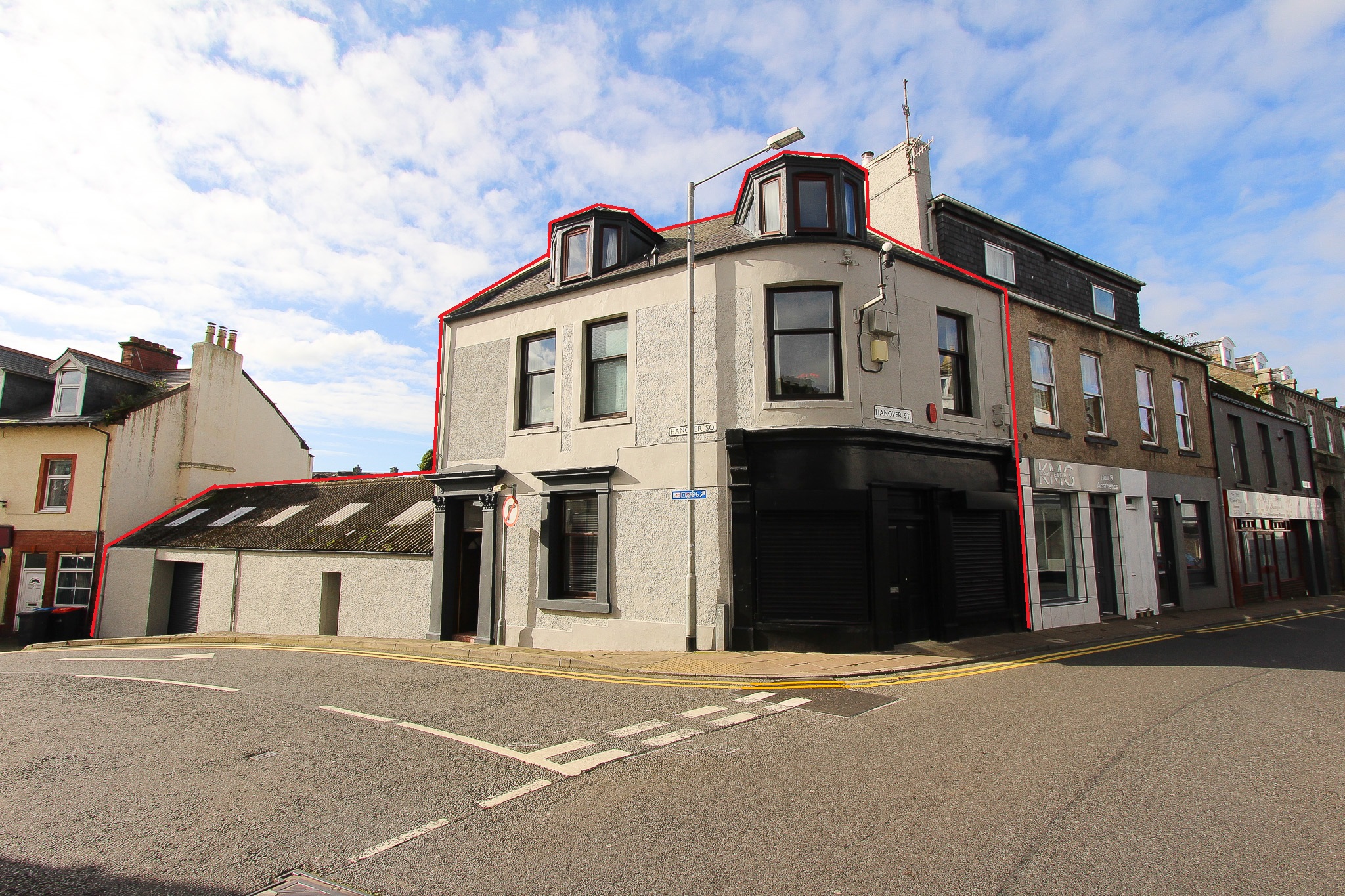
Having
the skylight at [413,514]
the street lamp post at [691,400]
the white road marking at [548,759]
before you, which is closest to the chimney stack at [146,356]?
the skylight at [413,514]

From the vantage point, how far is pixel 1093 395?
657 inches

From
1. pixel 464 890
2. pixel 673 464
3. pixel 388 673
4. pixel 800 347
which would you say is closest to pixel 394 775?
pixel 464 890

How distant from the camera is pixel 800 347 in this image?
40.1ft

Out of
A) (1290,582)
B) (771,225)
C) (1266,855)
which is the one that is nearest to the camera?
(1266,855)

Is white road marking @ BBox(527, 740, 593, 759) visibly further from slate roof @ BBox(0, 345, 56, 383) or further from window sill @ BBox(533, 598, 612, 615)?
slate roof @ BBox(0, 345, 56, 383)

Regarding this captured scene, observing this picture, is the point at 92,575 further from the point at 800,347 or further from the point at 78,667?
the point at 800,347

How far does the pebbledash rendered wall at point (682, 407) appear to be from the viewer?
39.1ft

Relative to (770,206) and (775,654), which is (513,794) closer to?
(775,654)

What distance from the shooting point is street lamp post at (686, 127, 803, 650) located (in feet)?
37.8

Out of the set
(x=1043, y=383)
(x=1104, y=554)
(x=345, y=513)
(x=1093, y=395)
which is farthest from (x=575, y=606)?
(x=1093, y=395)

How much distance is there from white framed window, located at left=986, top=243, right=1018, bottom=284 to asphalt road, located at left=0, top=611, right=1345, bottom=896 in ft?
34.5

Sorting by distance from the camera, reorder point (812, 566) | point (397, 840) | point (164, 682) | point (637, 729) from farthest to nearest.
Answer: point (812, 566) → point (164, 682) → point (637, 729) → point (397, 840)

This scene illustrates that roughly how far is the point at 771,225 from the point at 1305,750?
1062cm

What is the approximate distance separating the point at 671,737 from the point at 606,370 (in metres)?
8.80
